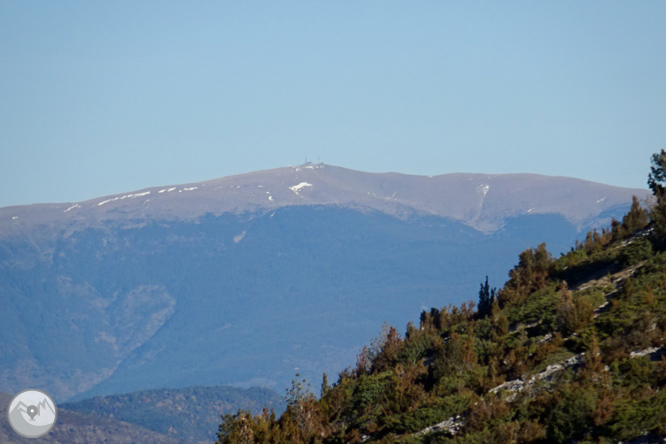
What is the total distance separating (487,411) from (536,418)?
1.61 m

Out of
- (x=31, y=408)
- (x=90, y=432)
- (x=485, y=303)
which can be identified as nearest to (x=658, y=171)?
(x=485, y=303)

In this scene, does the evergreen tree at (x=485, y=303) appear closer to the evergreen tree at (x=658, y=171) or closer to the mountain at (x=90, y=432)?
the evergreen tree at (x=658, y=171)

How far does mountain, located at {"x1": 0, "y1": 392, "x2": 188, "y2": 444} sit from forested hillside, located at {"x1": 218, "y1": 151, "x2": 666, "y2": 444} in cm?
9664

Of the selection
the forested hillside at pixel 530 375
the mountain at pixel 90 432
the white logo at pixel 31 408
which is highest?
the forested hillside at pixel 530 375

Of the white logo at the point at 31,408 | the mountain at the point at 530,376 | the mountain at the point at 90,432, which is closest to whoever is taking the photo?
the mountain at the point at 530,376

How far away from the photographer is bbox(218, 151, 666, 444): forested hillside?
20641 millimetres

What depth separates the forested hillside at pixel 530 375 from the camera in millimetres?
20641

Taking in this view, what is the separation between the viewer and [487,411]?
2258cm

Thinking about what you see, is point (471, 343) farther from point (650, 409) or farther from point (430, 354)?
point (650, 409)

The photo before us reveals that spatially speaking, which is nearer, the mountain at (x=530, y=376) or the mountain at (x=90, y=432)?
the mountain at (x=530, y=376)

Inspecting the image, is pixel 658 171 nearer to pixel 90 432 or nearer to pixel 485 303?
pixel 485 303

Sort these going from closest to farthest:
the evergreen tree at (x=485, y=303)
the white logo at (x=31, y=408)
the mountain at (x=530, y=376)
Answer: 1. the mountain at (x=530, y=376)
2. the evergreen tree at (x=485, y=303)
3. the white logo at (x=31, y=408)

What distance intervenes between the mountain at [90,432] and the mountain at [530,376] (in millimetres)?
96465

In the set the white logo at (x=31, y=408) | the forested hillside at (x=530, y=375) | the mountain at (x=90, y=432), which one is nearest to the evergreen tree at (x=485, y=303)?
the forested hillside at (x=530, y=375)
